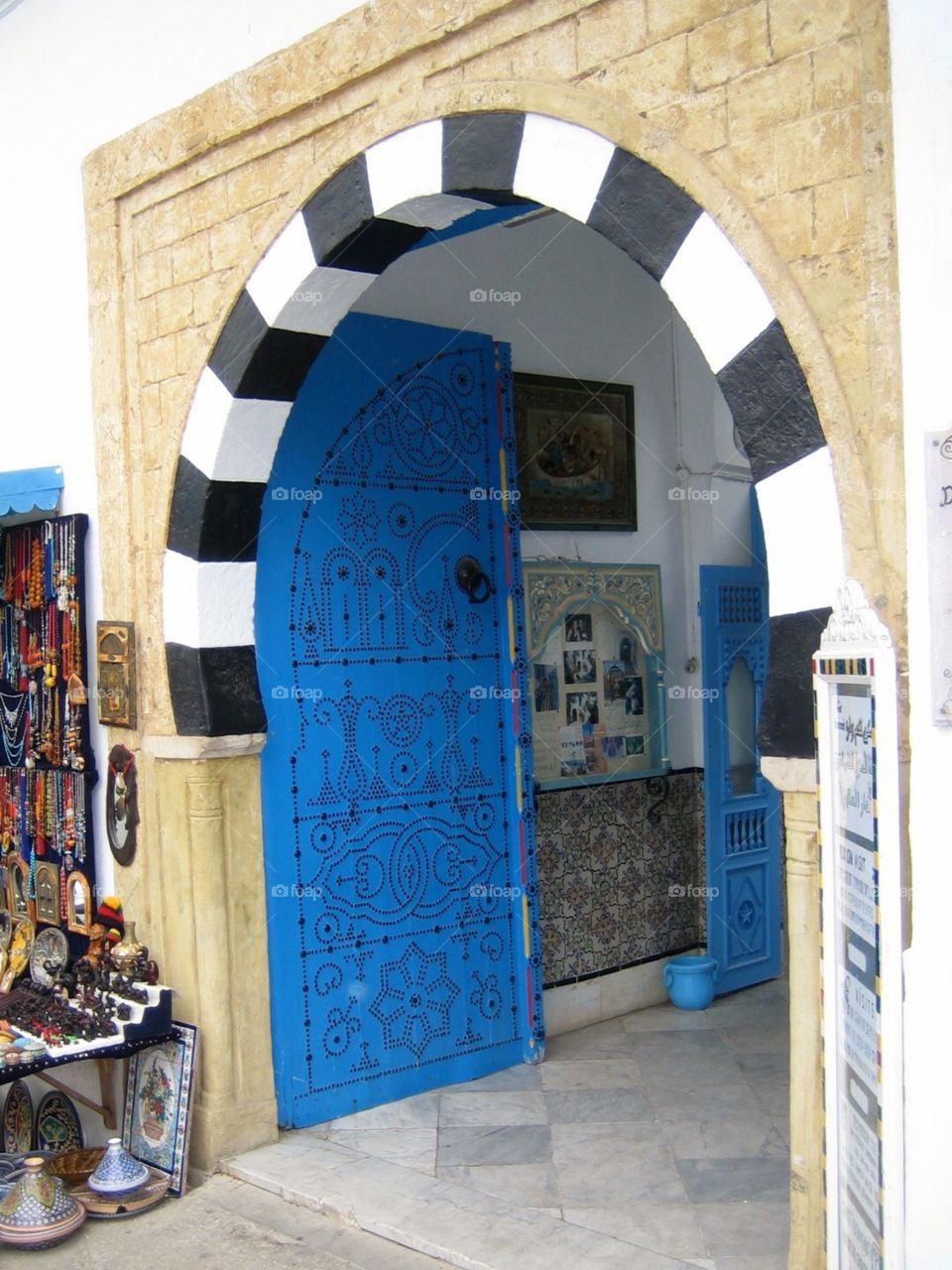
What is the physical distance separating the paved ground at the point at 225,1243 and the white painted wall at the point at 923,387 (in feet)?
5.56

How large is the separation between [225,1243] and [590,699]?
8.38ft

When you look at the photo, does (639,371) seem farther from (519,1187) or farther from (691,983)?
(519,1187)

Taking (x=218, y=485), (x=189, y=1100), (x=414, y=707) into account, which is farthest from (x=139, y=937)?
(x=218, y=485)

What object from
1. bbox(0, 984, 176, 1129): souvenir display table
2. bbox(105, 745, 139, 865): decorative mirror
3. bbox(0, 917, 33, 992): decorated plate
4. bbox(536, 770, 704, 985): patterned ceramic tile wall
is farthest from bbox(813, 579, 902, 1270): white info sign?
bbox(0, 917, 33, 992): decorated plate

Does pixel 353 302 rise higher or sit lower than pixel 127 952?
higher

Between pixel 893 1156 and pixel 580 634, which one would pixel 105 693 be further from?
pixel 893 1156

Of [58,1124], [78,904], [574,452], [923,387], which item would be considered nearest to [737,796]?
[574,452]

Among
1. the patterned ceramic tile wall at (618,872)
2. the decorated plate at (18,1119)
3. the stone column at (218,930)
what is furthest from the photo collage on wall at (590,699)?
the decorated plate at (18,1119)

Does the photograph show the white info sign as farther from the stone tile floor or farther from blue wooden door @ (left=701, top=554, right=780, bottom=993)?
blue wooden door @ (left=701, top=554, right=780, bottom=993)

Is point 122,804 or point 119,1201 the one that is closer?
point 119,1201

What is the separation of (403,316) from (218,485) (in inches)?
43.4

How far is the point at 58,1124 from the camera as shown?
15.7ft

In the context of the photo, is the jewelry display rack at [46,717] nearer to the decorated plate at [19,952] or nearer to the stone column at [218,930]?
the decorated plate at [19,952]

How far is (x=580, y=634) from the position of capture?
546 cm
